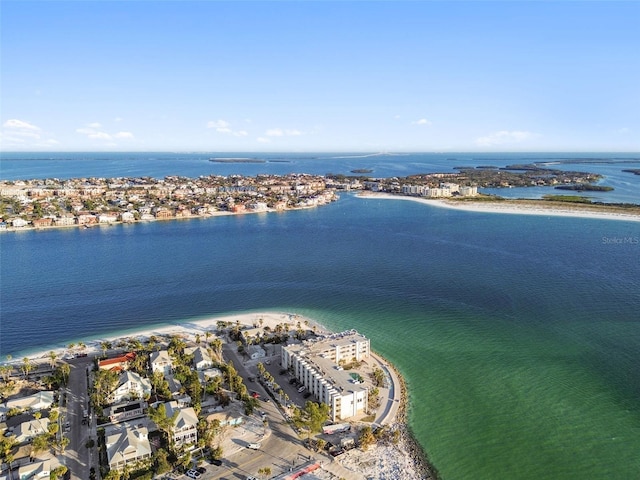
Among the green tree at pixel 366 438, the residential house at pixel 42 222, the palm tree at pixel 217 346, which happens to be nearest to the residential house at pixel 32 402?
the palm tree at pixel 217 346

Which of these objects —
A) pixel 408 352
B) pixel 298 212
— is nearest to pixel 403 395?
pixel 408 352

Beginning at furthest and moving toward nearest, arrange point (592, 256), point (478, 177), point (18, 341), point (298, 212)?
point (478, 177)
point (298, 212)
point (592, 256)
point (18, 341)

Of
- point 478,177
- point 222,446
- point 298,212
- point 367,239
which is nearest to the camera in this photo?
point 222,446

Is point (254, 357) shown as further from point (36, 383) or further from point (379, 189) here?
point (379, 189)

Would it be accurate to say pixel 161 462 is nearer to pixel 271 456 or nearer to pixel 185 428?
pixel 185 428

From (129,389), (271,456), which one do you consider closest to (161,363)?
(129,389)

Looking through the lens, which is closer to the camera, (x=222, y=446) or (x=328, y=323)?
(x=222, y=446)
